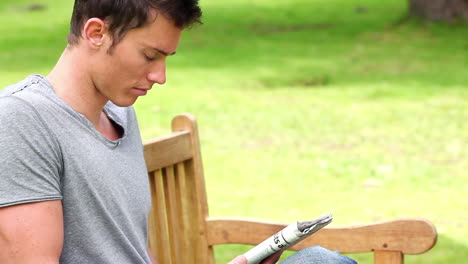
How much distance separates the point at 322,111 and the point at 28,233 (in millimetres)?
6160

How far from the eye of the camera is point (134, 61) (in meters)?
2.31

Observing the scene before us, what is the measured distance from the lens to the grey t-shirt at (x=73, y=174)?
2094mm

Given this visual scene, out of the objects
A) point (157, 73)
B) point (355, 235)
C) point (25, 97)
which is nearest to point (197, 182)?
point (355, 235)

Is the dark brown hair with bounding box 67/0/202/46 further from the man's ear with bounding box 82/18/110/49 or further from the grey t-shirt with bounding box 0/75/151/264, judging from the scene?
the grey t-shirt with bounding box 0/75/151/264

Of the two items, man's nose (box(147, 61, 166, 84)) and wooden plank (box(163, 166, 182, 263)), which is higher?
man's nose (box(147, 61, 166, 84))

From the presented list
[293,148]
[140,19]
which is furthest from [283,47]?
[140,19]

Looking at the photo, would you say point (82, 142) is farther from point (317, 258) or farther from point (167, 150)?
point (167, 150)

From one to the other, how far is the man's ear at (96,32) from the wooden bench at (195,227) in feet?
2.61

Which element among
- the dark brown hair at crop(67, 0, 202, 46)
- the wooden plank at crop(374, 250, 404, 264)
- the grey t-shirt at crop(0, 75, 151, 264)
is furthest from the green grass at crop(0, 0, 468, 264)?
the dark brown hair at crop(67, 0, 202, 46)

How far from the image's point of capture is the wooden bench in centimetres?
283

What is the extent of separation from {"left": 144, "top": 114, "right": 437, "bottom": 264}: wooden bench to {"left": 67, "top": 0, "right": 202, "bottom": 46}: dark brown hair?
2.56ft

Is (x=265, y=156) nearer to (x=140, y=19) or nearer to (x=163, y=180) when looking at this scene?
(x=163, y=180)

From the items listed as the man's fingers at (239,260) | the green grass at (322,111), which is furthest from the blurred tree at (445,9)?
the man's fingers at (239,260)

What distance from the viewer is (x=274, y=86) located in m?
9.33
